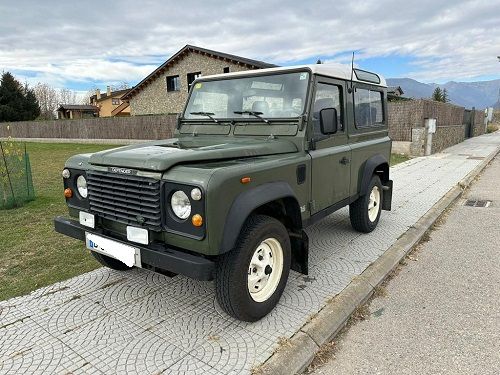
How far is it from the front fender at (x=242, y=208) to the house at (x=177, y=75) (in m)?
21.0

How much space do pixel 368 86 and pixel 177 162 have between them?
10.9 ft

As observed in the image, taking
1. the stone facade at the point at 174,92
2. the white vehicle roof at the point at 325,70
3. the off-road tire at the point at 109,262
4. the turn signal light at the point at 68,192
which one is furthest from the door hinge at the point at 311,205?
the stone facade at the point at 174,92

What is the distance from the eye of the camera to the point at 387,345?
9.48 ft

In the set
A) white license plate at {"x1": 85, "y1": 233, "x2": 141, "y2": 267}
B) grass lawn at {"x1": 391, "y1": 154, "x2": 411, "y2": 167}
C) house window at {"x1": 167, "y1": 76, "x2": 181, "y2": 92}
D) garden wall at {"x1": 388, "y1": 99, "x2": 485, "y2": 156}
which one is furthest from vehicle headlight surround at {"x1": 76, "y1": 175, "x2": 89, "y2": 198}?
house window at {"x1": 167, "y1": 76, "x2": 181, "y2": 92}

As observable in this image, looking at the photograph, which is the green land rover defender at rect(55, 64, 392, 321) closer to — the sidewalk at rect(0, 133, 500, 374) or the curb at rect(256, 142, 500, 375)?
the sidewalk at rect(0, 133, 500, 374)

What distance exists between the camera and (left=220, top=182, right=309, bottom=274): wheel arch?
2.62 m

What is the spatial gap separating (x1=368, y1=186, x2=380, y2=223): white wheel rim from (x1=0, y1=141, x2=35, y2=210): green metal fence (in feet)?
21.1

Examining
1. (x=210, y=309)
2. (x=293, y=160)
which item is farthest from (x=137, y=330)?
(x=293, y=160)

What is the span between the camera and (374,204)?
5.56 m

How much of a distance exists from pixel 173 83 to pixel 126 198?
87.1 feet

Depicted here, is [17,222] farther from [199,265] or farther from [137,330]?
[199,265]

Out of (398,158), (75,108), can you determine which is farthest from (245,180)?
(75,108)

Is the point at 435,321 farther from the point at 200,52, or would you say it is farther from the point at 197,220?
the point at 200,52

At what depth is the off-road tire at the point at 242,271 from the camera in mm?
2764
